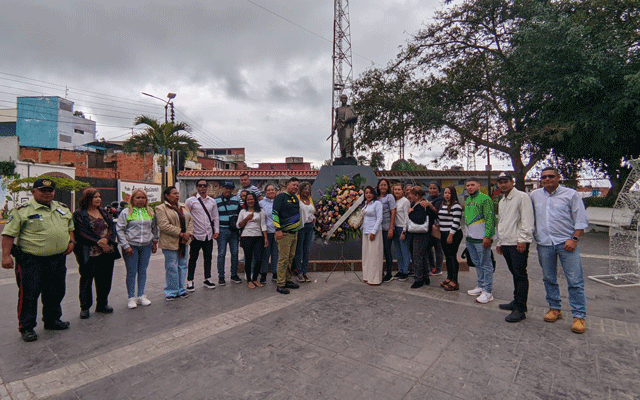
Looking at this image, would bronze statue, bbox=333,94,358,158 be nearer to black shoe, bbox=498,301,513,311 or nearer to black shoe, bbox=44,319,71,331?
black shoe, bbox=498,301,513,311

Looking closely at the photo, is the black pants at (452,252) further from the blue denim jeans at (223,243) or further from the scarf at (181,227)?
the scarf at (181,227)

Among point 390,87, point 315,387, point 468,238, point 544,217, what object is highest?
point 390,87

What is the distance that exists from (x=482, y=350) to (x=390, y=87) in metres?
15.0

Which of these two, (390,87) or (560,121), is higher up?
(390,87)

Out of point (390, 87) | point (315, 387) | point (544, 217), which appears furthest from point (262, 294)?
point (390, 87)

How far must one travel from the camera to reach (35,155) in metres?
24.3

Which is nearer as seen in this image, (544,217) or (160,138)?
(544,217)

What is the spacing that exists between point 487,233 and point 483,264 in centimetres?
54

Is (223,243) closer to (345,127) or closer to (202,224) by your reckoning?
(202,224)

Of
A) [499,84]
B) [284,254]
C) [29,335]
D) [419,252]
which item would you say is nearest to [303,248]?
[284,254]

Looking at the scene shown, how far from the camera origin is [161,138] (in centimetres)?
1739

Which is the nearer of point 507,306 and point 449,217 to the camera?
point 507,306

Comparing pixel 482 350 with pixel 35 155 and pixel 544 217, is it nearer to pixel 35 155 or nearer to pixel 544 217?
pixel 544 217

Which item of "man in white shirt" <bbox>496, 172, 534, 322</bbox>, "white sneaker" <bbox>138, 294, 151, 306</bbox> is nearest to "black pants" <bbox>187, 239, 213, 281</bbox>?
"white sneaker" <bbox>138, 294, 151, 306</bbox>
